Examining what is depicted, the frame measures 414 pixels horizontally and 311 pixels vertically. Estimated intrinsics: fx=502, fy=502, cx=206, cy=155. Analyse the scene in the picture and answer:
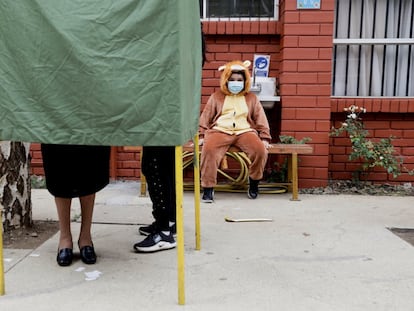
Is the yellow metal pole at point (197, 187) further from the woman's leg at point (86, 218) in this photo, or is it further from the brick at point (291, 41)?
the brick at point (291, 41)

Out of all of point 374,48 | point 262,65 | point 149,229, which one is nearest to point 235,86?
point 262,65

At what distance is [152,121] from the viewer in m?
2.30

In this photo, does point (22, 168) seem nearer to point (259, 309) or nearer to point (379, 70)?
point (259, 309)

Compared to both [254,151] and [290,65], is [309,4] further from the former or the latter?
[254,151]

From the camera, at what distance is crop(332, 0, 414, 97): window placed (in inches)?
219

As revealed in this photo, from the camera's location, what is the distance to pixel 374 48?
563cm

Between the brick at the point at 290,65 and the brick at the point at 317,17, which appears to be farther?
the brick at the point at 290,65

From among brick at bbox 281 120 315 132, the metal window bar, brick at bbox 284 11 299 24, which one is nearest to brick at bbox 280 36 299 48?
brick at bbox 284 11 299 24

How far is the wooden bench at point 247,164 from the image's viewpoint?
4906 millimetres

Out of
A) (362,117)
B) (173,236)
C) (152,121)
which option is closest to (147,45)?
(152,121)

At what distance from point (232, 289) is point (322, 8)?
355cm

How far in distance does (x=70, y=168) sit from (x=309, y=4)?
336 cm

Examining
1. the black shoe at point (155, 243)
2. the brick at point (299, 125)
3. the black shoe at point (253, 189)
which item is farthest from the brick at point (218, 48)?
the black shoe at point (155, 243)

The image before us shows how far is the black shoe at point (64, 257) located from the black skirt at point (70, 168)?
1.08 ft
